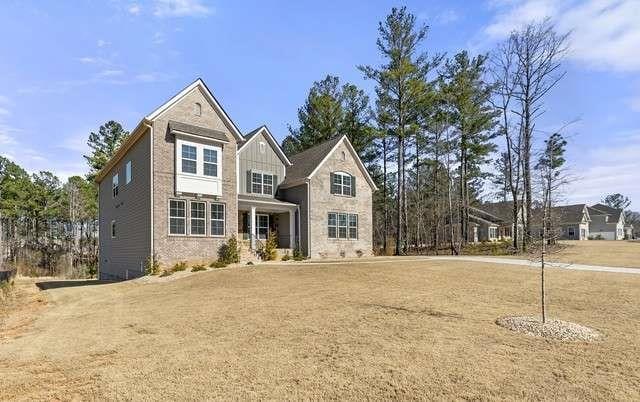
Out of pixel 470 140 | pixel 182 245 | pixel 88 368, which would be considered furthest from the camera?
pixel 470 140

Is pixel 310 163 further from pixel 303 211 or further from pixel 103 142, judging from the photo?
pixel 103 142

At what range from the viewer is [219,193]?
2122 centimetres

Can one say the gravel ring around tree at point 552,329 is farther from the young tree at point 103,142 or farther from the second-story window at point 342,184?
the young tree at point 103,142

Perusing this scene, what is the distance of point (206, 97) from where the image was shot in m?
21.5

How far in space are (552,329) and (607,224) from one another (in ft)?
276

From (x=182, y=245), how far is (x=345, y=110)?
89.8ft

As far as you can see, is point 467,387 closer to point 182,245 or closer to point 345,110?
point 182,245

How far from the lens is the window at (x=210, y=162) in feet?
68.7

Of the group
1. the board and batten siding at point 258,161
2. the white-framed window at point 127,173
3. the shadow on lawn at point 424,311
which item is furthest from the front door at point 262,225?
the shadow on lawn at point 424,311

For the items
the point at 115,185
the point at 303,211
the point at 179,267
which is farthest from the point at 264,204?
→ the point at 115,185

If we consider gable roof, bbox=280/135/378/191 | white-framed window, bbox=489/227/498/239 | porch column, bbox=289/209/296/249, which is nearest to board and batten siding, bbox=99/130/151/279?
porch column, bbox=289/209/296/249

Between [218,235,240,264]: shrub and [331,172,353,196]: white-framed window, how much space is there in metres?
8.21

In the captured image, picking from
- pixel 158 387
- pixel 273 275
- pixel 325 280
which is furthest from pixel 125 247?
pixel 158 387

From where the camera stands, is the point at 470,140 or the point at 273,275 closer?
the point at 273,275
